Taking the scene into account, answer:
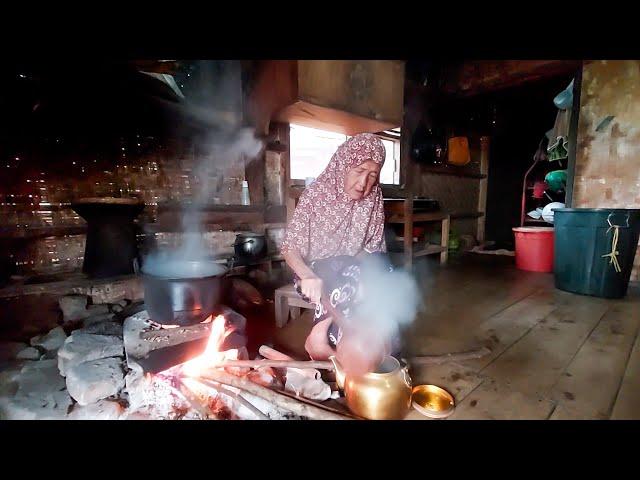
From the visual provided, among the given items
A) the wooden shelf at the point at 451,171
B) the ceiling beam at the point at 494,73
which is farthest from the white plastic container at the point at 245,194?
the ceiling beam at the point at 494,73

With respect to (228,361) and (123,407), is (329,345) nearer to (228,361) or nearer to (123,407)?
(228,361)

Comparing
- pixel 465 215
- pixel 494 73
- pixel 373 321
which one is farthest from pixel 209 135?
pixel 465 215

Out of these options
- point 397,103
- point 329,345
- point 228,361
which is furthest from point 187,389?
point 397,103

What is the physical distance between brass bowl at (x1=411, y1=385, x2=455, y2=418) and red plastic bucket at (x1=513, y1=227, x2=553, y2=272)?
154 inches

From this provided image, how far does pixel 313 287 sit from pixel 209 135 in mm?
2568

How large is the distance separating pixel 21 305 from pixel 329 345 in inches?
87.2

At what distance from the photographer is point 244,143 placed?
370cm

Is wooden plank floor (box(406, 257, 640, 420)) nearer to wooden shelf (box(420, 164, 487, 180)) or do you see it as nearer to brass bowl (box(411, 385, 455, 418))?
brass bowl (box(411, 385, 455, 418))

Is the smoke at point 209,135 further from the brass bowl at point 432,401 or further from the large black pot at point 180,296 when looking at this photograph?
the brass bowl at point 432,401

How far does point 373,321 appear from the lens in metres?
1.86

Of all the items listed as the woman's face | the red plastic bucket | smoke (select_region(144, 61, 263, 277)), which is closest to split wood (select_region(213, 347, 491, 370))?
the woman's face

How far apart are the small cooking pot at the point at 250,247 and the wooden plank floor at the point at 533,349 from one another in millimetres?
1663

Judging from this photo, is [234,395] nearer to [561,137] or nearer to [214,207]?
[214,207]

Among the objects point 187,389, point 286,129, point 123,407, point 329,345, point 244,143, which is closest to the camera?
point 123,407
